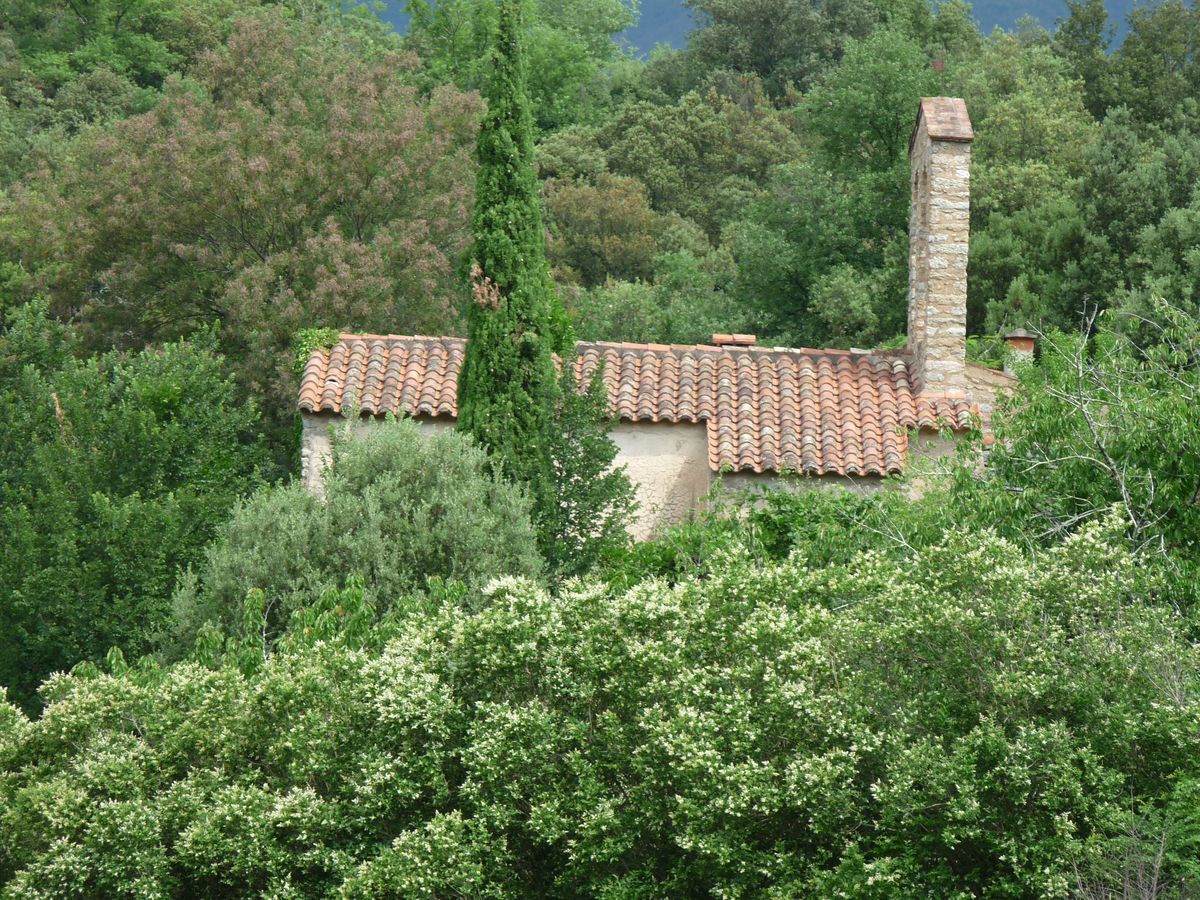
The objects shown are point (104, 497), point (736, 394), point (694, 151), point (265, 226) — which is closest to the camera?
point (104, 497)

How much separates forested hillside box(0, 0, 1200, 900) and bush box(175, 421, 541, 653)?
0.05m

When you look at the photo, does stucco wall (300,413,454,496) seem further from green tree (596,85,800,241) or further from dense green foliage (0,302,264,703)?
green tree (596,85,800,241)

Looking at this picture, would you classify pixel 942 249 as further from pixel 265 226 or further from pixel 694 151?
pixel 694 151

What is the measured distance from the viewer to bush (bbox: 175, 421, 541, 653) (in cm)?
1279

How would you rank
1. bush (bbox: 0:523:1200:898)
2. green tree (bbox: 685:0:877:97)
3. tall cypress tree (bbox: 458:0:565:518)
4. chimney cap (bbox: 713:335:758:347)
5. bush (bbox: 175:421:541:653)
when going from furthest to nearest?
green tree (bbox: 685:0:877:97) → chimney cap (bbox: 713:335:758:347) → tall cypress tree (bbox: 458:0:565:518) → bush (bbox: 175:421:541:653) → bush (bbox: 0:523:1200:898)

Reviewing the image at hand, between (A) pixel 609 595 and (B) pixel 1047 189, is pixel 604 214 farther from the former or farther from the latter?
(A) pixel 609 595

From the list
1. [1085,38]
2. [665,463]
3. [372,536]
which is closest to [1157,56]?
[1085,38]

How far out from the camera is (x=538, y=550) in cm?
1423

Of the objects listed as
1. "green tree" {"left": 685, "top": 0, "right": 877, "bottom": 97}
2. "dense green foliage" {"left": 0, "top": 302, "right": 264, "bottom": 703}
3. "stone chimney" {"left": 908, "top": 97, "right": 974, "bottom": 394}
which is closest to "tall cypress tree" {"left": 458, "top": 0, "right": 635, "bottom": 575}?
"dense green foliage" {"left": 0, "top": 302, "right": 264, "bottom": 703}

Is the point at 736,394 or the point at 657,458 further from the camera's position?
the point at 736,394

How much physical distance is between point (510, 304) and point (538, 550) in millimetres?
2822

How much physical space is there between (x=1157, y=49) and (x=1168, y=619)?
106 ft

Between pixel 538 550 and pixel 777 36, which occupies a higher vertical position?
pixel 777 36

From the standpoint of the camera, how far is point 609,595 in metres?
8.59
